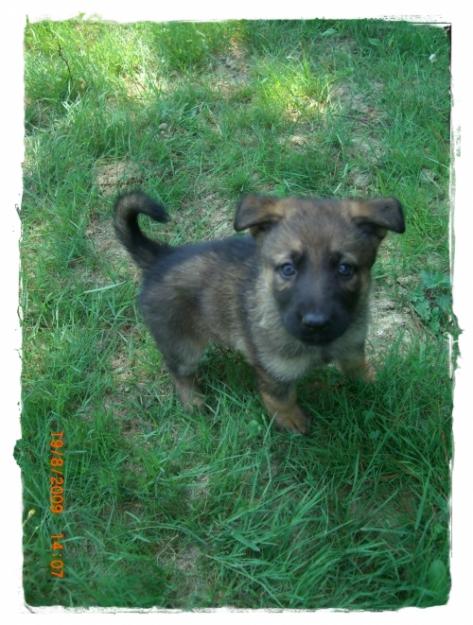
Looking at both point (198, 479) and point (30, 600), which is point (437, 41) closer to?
point (198, 479)

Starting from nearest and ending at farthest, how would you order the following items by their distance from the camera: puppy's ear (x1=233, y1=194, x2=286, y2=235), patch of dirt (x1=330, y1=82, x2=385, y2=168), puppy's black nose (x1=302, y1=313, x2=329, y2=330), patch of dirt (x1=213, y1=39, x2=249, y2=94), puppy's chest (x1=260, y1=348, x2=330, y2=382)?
puppy's black nose (x1=302, y1=313, x2=329, y2=330)
puppy's ear (x1=233, y1=194, x2=286, y2=235)
puppy's chest (x1=260, y1=348, x2=330, y2=382)
patch of dirt (x1=330, y1=82, x2=385, y2=168)
patch of dirt (x1=213, y1=39, x2=249, y2=94)

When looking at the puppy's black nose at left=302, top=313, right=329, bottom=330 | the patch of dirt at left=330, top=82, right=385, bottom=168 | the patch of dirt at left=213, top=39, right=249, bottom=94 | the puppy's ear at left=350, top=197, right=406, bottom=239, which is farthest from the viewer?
the patch of dirt at left=213, top=39, right=249, bottom=94

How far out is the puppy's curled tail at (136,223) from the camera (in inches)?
130

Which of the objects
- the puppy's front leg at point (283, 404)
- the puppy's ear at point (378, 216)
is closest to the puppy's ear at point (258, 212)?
the puppy's ear at point (378, 216)

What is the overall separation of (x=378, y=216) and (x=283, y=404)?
44.4 inches

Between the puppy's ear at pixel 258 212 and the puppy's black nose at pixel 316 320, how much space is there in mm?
548

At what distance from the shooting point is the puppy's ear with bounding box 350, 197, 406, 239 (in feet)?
9.32

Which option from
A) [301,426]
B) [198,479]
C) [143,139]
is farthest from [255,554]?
[143,139]

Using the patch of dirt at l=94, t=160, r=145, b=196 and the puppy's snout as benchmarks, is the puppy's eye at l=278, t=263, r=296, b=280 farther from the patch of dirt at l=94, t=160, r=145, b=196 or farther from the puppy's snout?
the patch of dirt at l=94, t=160, r=145, b=196

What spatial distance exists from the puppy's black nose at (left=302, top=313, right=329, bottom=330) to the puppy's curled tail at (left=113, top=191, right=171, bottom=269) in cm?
102

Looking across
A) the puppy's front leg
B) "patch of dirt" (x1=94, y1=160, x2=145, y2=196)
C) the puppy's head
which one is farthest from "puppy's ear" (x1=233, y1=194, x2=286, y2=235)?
"patch of dirt" (x1=94, y1=160, x2=145, y2=196)
